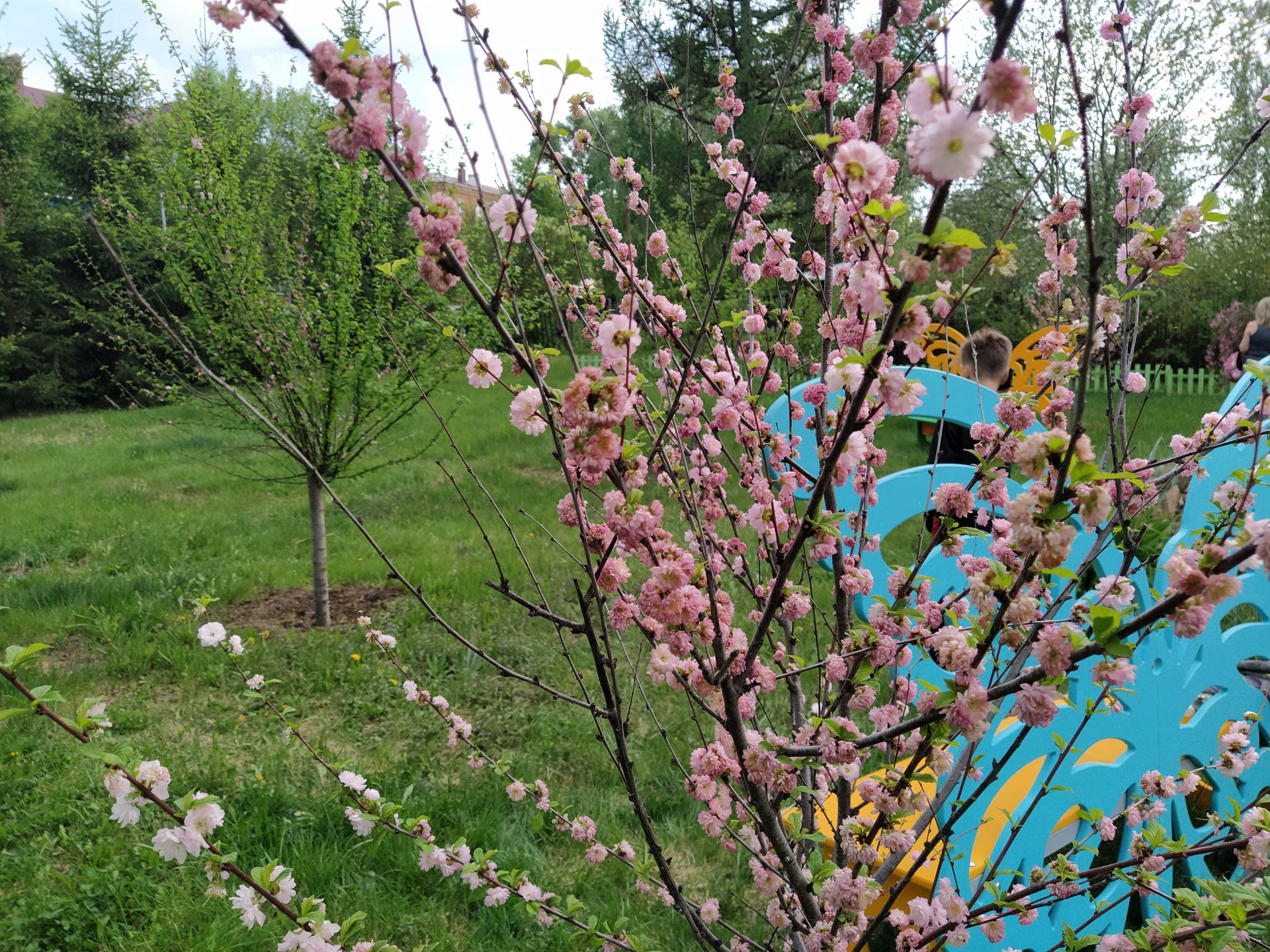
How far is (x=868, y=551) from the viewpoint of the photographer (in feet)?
6.99

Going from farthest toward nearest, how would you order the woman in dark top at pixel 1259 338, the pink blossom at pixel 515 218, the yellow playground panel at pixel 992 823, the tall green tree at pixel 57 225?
the tall green tree at pixel 57 225 < the woman in dark top at pixel 1259 338 < the yellow playground panel at pixel 992 823 < the pink blossom at pixel 515 218

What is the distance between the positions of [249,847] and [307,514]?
4592mm

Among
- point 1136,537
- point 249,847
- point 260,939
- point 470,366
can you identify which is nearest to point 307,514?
point 249,847

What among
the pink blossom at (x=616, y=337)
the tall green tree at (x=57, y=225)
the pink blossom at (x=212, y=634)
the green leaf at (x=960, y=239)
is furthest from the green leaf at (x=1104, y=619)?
the tall green tree at (x=57, y=225)

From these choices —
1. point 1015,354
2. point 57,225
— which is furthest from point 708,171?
point 57,225

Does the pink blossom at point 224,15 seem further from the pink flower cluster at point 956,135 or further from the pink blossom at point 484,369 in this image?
the pink flower cluster at point 956,135

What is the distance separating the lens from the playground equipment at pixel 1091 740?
181 centimetres

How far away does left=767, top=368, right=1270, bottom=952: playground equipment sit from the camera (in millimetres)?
→ 1813

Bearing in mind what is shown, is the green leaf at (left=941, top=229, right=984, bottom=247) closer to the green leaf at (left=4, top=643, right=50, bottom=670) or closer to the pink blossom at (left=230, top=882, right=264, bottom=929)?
the green leaf at (left=4, top=643, right=50, bottom=670)

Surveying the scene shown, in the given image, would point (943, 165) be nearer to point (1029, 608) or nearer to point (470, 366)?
point (1029, 608)

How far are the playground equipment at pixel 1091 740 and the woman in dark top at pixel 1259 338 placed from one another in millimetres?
4593

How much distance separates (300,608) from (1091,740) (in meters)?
4.39

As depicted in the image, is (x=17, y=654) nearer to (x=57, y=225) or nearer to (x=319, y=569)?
(x=319, y=569)

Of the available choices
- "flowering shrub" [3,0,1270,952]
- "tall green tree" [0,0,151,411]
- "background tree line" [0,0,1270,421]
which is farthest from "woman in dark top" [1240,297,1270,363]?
"tall green tree" [0,0,151,411]
